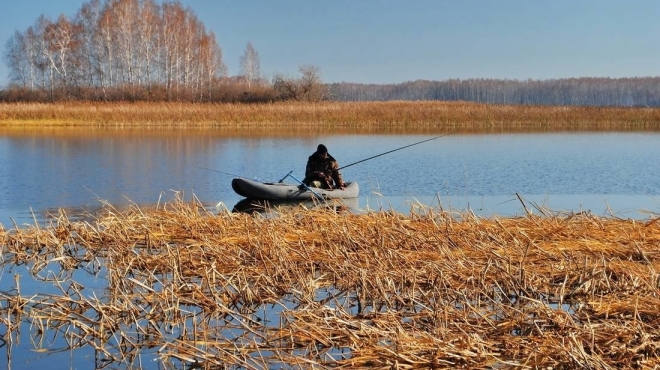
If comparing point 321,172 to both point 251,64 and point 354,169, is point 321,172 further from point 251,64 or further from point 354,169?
point 251,64

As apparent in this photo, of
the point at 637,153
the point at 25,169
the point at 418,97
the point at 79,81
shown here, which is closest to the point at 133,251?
the point at 25,169

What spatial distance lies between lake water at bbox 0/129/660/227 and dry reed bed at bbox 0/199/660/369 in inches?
32.1

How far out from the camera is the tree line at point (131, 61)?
47.9 meters

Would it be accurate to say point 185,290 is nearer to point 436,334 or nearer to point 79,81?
point 436,334

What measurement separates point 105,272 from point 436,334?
363 cm

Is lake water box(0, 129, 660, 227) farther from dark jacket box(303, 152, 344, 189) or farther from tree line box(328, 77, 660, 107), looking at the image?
tree line box(328, 77, 660, 107)

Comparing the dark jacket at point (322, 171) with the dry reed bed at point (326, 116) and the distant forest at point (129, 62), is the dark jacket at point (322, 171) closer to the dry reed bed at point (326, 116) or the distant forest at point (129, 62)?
the dry reed bed at point (326, 116)

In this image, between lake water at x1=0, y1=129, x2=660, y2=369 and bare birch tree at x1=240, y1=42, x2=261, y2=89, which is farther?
bare birch tree at x1=240, y1=42, x2=261, y2=89

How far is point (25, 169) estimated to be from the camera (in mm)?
18250

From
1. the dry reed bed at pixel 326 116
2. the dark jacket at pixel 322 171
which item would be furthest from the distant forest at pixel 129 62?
Answer: the dark jacket at pixel 322 171

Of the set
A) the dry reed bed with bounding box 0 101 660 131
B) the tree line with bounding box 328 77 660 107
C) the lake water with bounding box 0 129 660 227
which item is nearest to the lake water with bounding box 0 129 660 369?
the lake water with bounding box 0 129 660 227

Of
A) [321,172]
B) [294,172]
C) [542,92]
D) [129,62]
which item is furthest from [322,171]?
[542,92]

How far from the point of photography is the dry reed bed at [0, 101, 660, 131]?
1371 inches

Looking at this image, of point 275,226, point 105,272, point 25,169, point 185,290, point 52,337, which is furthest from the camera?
point 25,169
